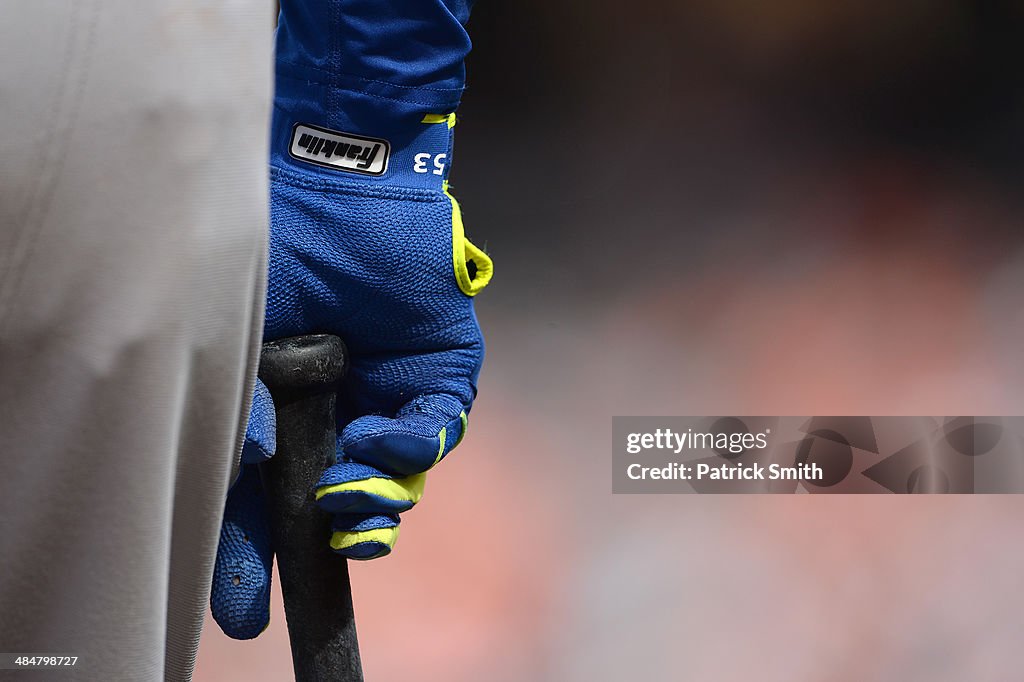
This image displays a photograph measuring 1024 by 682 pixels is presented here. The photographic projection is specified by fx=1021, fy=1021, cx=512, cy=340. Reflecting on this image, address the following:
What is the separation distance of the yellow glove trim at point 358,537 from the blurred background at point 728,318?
0.74 meters

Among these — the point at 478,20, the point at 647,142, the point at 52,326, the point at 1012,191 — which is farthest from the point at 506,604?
the point at 52,326

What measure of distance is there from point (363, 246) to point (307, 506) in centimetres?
14

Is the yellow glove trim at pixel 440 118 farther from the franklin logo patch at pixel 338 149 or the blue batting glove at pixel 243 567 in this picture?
the blue batting glove at pixel 243 567

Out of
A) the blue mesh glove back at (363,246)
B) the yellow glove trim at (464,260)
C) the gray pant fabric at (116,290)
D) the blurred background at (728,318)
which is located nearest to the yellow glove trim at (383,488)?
the blue mesh glove back at (363,246)

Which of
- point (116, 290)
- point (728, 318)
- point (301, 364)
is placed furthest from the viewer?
point (728, 318)

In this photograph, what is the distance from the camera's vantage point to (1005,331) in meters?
1.32

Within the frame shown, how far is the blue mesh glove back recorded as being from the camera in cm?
51

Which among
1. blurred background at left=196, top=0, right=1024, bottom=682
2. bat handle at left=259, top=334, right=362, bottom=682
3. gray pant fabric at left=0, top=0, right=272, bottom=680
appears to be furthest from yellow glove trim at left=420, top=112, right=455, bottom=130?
blurred background at left=196, top=0, right=1024, bottom=682

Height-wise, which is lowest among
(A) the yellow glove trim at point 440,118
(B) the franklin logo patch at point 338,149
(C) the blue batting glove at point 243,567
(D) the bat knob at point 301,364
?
(C) the blue batting glove at point 243,567

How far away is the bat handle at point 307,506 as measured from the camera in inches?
20.1

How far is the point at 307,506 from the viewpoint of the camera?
0.52 meters

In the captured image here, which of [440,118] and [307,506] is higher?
[440,118]

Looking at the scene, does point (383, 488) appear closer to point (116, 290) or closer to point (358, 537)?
point (358, 537)

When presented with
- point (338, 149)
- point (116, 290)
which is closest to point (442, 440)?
point (338, 149)
